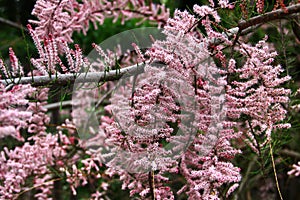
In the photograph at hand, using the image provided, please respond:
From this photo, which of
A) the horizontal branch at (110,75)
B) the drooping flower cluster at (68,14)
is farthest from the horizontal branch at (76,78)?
the drooping flower cluster at (68,14)

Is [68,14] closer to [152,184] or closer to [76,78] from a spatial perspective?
[76,78]

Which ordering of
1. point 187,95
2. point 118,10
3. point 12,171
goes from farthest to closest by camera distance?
point 118,10 → point 12,171 → point 187,95

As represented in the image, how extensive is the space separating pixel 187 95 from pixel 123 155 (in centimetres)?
24

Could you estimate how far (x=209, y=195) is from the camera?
916 millimetres

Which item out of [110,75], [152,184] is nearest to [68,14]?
[110,75]

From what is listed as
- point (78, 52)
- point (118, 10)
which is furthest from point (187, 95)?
point (118, 10)

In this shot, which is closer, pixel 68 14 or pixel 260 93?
pixel 260 93

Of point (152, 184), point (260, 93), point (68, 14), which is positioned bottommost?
point (152, 184)

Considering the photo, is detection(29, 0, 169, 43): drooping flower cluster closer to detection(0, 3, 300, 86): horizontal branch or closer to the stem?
detection(0, 3, 300, 86): horizontal branch

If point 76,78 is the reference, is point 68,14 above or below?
above

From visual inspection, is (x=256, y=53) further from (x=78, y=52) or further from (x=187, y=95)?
(x=78, y=52)

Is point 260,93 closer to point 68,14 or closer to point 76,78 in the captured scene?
point 76,78

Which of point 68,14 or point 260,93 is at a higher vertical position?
point 68,14

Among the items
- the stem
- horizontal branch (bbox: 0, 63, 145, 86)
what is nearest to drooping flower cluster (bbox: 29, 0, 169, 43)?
horizontal branch (bbox: 0, 63, 145, 86)
